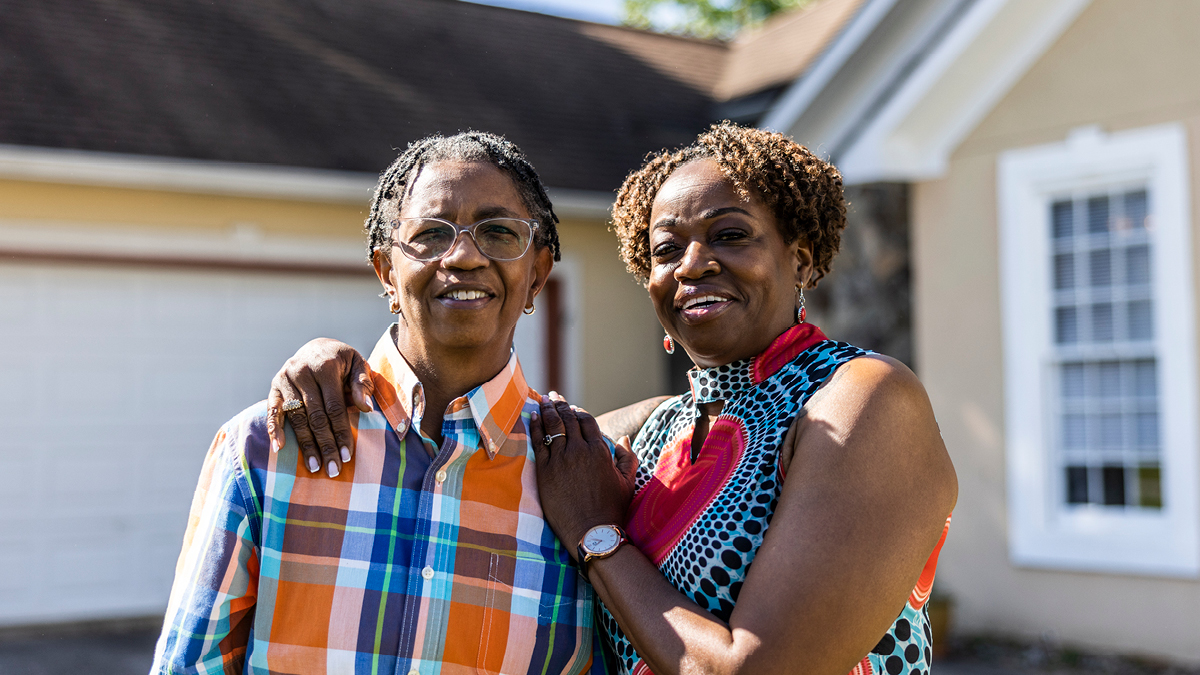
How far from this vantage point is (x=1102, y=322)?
7.06 m

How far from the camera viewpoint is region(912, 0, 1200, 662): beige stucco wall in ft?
22.0

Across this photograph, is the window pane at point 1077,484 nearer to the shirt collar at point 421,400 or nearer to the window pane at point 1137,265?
the window pane at point 1137,265

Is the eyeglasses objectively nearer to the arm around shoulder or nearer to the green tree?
the arm around shoulder

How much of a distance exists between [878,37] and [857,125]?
1144mm

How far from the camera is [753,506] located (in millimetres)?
2264

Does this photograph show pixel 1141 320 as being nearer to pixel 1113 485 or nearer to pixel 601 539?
pixel 1113 485

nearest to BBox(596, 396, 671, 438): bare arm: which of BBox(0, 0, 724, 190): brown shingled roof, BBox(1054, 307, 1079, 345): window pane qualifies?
BBox(1054, 307, 1079, 345): window pane

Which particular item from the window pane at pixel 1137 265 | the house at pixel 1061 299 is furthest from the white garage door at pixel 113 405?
the window pane at pixel 1137 265

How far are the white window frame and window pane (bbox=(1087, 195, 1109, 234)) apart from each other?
8cm

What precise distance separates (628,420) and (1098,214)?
16.9 ft

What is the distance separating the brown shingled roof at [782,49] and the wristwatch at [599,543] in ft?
25.8

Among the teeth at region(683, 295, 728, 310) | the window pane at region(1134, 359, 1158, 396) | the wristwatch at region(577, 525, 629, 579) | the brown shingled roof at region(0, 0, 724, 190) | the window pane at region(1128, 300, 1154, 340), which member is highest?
the brown shingled roof at region(0, 0, 724, 190)

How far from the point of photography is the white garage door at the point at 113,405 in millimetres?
7426


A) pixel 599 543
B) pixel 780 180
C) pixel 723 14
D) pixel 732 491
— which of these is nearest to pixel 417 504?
pixel 599 543
